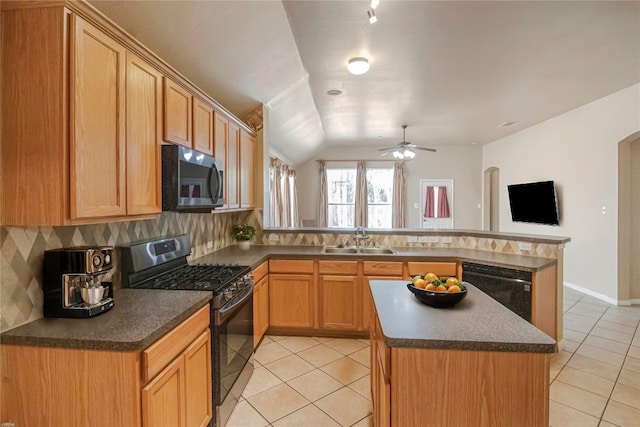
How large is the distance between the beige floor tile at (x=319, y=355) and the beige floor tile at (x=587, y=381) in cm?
176

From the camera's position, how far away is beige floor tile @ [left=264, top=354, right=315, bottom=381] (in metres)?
2.49

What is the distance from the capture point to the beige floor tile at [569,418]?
192 centimetres

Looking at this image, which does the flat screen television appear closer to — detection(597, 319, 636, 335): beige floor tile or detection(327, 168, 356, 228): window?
detection(597, 319, 636, 335): beige floor tile

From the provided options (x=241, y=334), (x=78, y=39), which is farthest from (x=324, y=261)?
(x=78, y=39)

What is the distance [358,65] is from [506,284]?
8.22 ft

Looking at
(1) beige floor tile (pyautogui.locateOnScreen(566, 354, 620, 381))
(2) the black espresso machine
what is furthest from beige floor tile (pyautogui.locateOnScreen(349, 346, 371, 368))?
(2) the black espresso machine

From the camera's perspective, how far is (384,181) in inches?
324

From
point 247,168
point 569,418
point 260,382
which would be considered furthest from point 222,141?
point 569,418

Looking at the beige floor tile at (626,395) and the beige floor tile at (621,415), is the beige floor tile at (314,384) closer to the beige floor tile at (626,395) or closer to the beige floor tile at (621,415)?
the beige floor tile at (621,415)

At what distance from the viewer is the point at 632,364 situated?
2.62 m

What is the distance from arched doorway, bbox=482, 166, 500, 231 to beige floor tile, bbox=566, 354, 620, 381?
18.1 ft

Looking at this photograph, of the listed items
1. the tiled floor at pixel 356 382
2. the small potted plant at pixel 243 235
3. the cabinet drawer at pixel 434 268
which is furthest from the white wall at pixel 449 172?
the cabinet drawer at pixel 434 268

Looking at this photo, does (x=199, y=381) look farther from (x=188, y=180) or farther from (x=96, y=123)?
(x=96, y=123)

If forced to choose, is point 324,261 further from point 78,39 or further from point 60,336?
point 78,39
